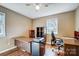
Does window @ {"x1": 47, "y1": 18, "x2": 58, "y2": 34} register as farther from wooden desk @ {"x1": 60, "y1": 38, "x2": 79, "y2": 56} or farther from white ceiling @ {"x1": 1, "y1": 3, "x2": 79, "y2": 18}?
wooden desk @ {"x1": 60, "y1": 38, "x2": 79, "y2": 56}

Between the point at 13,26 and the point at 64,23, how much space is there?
782 millimetres

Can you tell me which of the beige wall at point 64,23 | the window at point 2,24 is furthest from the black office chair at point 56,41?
the window at point 2,24

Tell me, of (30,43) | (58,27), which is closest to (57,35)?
(58,27)

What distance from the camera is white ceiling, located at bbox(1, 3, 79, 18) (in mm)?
1288

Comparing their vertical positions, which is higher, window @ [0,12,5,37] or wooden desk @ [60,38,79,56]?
window @ [0,12,5,37]

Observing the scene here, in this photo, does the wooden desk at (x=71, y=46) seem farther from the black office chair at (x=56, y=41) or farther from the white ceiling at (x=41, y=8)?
the white ceiling at (x=41, y=8)

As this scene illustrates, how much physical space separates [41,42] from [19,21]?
0.48 meters

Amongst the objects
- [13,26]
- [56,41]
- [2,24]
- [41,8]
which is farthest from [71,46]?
[2,24]

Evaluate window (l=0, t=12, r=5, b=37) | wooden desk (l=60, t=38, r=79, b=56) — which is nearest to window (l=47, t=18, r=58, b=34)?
wooden desk (l=60, t=38, r=79, b=56)

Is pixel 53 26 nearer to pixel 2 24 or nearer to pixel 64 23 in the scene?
pixel 64 23

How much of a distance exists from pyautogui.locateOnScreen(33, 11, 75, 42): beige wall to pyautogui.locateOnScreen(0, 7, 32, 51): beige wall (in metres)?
0.16

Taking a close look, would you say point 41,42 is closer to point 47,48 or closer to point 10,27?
point 47,48

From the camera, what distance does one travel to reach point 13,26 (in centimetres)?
135

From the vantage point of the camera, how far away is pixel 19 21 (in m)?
1.39
